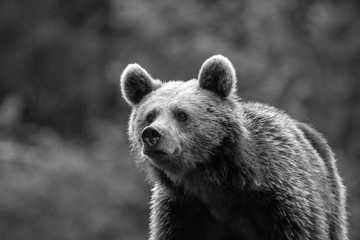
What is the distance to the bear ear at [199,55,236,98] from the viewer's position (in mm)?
7051

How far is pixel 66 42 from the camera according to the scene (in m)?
23.8

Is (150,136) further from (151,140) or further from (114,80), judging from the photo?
(114,80)

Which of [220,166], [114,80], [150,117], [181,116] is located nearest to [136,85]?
[150,117]

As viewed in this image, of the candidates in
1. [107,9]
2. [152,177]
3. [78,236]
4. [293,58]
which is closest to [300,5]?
[293,58]

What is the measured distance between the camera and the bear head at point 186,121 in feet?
22.0

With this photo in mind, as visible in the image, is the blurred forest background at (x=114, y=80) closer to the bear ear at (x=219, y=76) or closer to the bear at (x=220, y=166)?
the bear at (x=220, y=166)

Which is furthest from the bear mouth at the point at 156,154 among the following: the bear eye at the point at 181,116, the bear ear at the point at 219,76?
the bear ear at the point at 219,76

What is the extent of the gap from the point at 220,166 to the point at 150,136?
72 cm

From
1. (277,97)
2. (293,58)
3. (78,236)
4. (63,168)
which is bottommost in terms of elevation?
(78,236)

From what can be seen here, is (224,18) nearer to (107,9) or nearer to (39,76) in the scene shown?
(107,9)

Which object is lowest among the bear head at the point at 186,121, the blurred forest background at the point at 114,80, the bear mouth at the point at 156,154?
the bear mouth at the point at 156,154

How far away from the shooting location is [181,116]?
22.6 feet

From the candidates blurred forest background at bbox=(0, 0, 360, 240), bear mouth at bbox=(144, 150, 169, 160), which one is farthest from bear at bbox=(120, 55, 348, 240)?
blurred forest background at bbox=(0, 0, 360, 240)

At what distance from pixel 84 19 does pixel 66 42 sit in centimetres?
87
